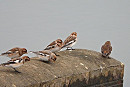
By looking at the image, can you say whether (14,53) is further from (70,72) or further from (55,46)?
(70,72)

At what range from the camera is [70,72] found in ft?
42.6

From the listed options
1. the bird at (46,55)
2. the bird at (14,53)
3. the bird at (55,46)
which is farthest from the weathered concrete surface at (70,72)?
the bird at (14,53)

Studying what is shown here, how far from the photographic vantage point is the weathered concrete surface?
11641 millimetres

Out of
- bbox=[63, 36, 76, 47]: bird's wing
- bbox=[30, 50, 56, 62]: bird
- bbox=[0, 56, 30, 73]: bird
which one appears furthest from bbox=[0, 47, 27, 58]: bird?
bbox=[63, 36, 76, 47]: bird's wing

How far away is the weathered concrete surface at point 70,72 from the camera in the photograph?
1164cm

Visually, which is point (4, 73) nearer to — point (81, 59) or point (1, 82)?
point (1, 82)

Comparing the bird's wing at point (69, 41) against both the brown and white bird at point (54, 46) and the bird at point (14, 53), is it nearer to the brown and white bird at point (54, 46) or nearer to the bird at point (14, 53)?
the brown and white bird at point (54, 46)

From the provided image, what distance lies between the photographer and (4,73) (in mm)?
11562

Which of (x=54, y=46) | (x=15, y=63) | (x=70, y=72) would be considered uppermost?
(x=54, y=46)

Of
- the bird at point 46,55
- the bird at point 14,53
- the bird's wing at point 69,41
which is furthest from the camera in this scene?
the bird's wing at point 69,41

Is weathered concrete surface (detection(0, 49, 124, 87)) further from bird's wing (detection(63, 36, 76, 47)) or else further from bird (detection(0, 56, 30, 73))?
bird's wing (detection(63, 36, 76, 47))

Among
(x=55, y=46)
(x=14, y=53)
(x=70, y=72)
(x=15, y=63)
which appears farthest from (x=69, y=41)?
(x=15, y=63)

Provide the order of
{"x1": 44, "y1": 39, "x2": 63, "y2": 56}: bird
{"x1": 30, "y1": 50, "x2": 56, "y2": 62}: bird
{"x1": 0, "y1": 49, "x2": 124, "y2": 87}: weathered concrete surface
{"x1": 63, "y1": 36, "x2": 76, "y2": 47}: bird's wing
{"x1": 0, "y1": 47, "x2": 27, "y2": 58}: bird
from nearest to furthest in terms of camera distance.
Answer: {"x1": 0, "y1": 49, "x2": 124, "y2": 87}: weathered concrete surface → {"x1": 0, "y1": 47, "x2": 27, "y2": 58}: bird → {"x1": 30, "y1": 50, "x2": 56, "y2": 62}: bird → {"x1": 44, "y1": 39, "x2": 63, "y2": 56}: bird → {"x1": 63, "y1": 36, "x2": 76, "y2": 47}: bird's wing

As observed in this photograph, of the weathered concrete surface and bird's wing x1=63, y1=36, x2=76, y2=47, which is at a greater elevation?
bird's wing x1=63, y1=36, x2=76, y2=47
